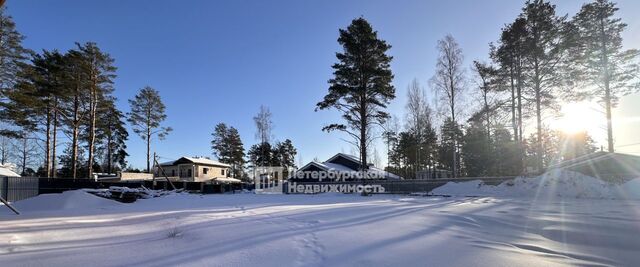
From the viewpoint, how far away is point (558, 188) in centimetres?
1536

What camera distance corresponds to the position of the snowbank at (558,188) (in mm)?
13828

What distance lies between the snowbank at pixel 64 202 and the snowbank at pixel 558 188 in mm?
17838

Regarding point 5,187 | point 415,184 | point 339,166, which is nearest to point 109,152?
point 5,187

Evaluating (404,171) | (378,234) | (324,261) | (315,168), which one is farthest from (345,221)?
(404,171)

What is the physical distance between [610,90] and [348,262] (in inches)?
842

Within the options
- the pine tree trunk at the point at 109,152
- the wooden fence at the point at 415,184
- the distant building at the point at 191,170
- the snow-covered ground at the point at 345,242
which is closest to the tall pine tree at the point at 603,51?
the wooden fence at the point at 415,184

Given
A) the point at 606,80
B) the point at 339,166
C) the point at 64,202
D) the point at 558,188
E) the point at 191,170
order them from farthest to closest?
the point at 191,170 → the point at 339,166 → the point at 606,80 → the point at 64,202 → the point at 558,188

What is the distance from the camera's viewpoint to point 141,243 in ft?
18.6

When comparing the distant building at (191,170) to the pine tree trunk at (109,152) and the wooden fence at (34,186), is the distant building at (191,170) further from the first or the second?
the wooden fence at (34,186)

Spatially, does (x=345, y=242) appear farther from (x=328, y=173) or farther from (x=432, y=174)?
(x=432, y=174)

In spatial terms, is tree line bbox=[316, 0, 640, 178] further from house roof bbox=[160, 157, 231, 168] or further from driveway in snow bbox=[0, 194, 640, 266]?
house roof bbox=[160, 157, 231, 168]

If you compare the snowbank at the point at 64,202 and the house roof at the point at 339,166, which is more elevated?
the house roof at the point at 339,166

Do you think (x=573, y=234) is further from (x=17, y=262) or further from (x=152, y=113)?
(x=152, y=113)

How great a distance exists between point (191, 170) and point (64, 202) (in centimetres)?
3049
